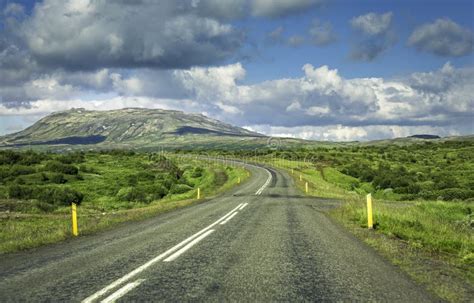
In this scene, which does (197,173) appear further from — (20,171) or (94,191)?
(20,171)

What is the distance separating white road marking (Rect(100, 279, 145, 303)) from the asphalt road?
14 millimetres

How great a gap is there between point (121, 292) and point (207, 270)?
2.05 m

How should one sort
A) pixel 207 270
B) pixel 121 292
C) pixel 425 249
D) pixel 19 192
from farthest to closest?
1. pixel 19 192
2. pixel 425 249
3. pixel 207 270
4. pixel 121 292

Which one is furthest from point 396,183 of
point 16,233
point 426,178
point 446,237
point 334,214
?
point 16,233

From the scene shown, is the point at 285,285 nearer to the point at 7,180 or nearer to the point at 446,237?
the point at 446,237

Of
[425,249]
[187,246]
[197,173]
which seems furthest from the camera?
[197,173]

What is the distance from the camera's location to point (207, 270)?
8.43m

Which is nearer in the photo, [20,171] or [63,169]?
[20,171]

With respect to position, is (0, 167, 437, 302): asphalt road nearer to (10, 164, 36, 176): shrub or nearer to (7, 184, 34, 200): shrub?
(7, 184, 34, 200): shrub

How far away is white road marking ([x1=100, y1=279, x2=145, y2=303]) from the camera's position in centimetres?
640

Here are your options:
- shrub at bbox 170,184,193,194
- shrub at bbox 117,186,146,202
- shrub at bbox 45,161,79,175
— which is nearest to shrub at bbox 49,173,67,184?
shrub at bbox 45,161,79,175

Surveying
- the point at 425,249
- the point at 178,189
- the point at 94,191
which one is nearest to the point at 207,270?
the point at 425,249

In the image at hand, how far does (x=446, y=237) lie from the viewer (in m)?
12.6

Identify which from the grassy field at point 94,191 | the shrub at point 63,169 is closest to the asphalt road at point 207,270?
the grassy field at point 94,191
